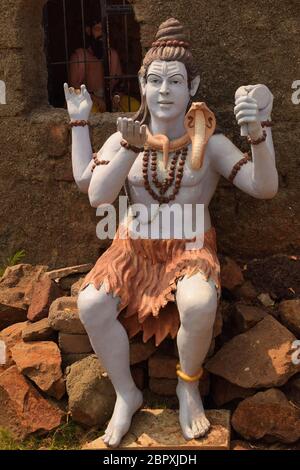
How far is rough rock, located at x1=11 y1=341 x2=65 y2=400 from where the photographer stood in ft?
12.3

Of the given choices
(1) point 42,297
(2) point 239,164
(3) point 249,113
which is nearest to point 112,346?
(1) point 42,297

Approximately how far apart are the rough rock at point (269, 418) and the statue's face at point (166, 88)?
1460mm

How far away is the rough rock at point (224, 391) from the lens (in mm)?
3623

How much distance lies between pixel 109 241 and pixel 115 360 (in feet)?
3.98

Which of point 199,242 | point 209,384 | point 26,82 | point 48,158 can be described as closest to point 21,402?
point 209,384

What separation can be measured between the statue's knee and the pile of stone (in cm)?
37

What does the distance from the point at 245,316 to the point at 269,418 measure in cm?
55

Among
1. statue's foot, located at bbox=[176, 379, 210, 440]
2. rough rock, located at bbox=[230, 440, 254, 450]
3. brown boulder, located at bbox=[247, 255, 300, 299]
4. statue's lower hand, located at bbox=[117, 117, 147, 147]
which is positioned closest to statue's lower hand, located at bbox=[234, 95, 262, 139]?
statue's lower hand, located at bbox=[117, 117, 147, 147]

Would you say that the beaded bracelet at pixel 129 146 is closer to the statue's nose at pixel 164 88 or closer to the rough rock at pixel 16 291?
the statue's nose at pixel 164 88

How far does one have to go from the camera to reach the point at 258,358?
3.60 meters

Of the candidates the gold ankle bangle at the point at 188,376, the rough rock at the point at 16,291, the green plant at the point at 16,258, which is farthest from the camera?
the green plant at the point at 16,258

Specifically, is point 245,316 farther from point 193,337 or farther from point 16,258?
point 16,258

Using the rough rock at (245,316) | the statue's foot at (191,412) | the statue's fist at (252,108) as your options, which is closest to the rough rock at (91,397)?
the statue's foot at (191,412)
